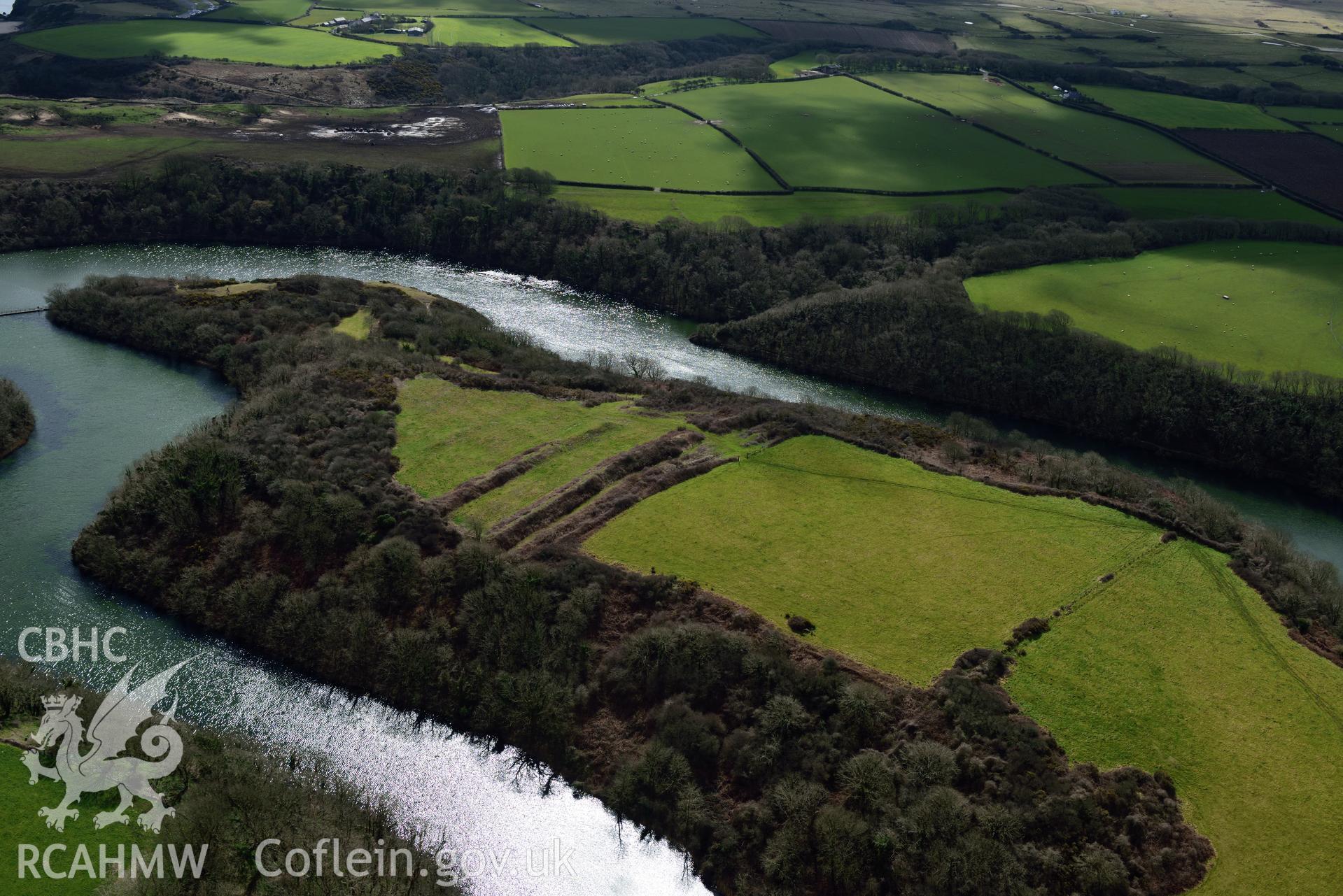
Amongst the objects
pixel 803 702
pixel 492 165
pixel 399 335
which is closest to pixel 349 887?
pixel 803 702

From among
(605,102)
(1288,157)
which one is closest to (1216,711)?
(1288,157)

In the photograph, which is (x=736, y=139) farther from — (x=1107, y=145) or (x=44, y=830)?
(x=44, y=830)

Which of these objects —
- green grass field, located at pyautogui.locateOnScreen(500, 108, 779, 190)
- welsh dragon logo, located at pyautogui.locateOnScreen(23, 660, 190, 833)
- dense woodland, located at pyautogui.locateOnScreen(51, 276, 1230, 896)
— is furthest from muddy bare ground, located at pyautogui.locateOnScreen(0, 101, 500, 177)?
welsh dragon logo, located at pyautogui.locateOnScreen(23, 660, 190, 833)

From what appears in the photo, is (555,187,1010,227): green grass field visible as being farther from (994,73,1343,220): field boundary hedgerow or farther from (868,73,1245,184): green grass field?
(994,73,1343,220): field boundary hedgerow

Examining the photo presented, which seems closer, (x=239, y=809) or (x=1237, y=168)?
(x=239, y=809)

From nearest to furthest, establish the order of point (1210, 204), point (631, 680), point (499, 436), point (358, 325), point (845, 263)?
point (631, 680) < point (499, 436) < point (358, 325) < point (845, 263) < point (1210, 204)

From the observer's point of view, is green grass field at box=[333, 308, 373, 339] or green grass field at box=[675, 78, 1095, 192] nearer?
green grass field at box=[333, 308, 373, 339]
